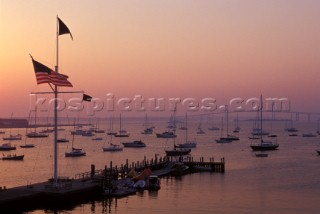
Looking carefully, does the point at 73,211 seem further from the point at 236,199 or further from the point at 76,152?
the point at 76,152

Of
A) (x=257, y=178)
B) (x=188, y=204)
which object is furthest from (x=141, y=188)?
(x=257, y=178)

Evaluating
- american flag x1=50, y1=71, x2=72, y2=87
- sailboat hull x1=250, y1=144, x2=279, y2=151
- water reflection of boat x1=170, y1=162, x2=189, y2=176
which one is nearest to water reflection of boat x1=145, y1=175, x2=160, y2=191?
water reflection of boat x1=170, y1=162, x2=189, y2=176

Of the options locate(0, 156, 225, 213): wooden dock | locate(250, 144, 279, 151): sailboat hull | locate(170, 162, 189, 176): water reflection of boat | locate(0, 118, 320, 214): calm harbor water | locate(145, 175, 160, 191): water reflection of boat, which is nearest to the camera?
locate(0, 156, 225, 213): wooden dock

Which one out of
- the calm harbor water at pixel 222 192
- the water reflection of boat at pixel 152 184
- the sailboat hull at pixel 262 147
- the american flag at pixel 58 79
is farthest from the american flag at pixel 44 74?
the sailboat hull at pixel 262 147

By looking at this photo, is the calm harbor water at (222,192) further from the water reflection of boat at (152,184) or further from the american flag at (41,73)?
the american flag at (41,73)

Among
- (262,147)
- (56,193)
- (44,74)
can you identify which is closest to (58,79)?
(44,74)

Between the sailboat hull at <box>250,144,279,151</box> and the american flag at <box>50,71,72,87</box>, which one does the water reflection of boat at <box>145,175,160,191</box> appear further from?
the sailboat hull at <box>250,144,279,151</box>

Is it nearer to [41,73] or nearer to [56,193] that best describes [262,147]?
[56,193]

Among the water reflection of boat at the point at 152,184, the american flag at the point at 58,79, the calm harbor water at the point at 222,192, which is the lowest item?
the calm harbor water at the point at 222,192

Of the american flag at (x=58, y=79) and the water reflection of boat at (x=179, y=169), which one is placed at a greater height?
the american flag at (x=58, y=79)

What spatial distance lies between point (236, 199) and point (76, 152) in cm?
7087

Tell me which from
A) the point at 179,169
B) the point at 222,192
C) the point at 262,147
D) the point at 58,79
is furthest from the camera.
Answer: the point at 262,147

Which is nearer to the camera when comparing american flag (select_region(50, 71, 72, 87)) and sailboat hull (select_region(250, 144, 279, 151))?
american flag (select_region(50, 71, 72, 87))

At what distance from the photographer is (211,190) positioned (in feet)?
192
